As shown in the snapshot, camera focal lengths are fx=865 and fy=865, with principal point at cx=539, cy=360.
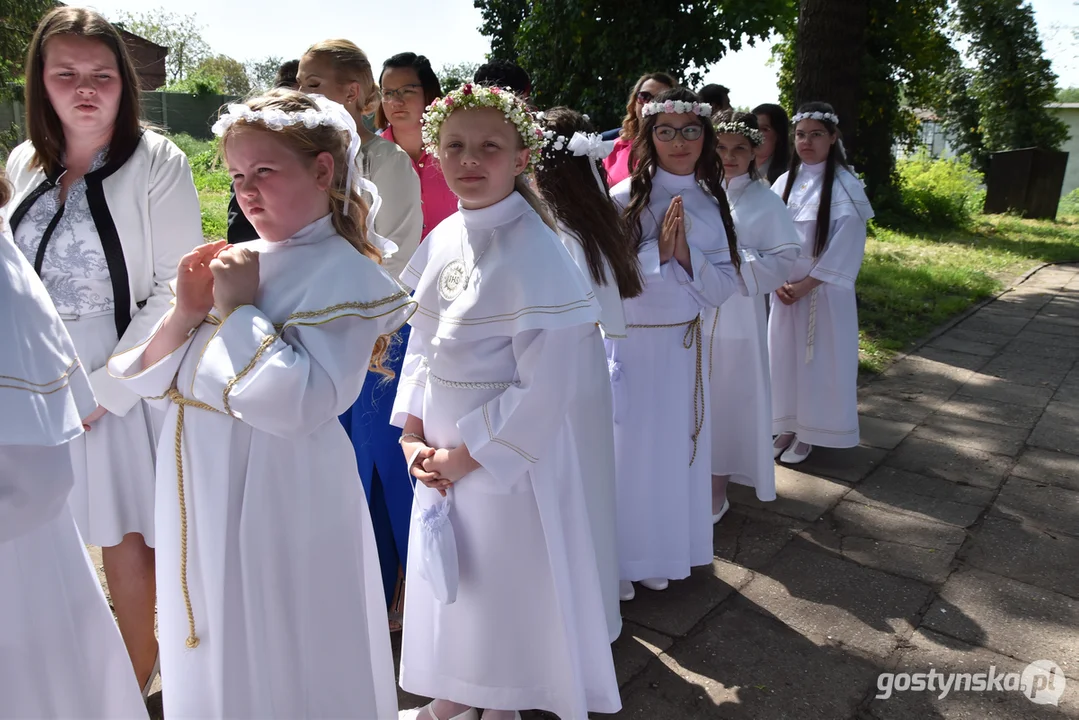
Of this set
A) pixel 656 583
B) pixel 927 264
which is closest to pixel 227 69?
pixel 927 264

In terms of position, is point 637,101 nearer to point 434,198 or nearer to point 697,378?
point 434,198

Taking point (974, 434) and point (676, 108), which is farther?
point (974, 434)

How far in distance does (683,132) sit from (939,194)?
16887 mm

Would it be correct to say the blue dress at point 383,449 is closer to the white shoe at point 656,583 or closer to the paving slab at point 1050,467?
the white shoe at point 656,583

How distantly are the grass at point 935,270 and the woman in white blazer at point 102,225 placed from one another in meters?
6.28

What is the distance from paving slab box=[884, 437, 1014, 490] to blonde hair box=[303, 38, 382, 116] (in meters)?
3.85

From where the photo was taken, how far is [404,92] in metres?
3.75

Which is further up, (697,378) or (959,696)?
(697,378)

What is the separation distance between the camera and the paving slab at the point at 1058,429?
571 cm

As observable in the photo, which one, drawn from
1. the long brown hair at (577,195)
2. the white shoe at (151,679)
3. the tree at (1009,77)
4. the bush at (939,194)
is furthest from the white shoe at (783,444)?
the tree at (1009,77)

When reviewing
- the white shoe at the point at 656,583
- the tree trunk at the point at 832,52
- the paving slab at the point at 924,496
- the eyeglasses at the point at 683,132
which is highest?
the tree trunk at the point at 832,52

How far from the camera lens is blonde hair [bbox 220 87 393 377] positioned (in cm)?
202

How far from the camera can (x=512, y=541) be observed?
8.30ft

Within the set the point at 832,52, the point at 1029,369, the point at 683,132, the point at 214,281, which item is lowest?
the point at 1029,369
